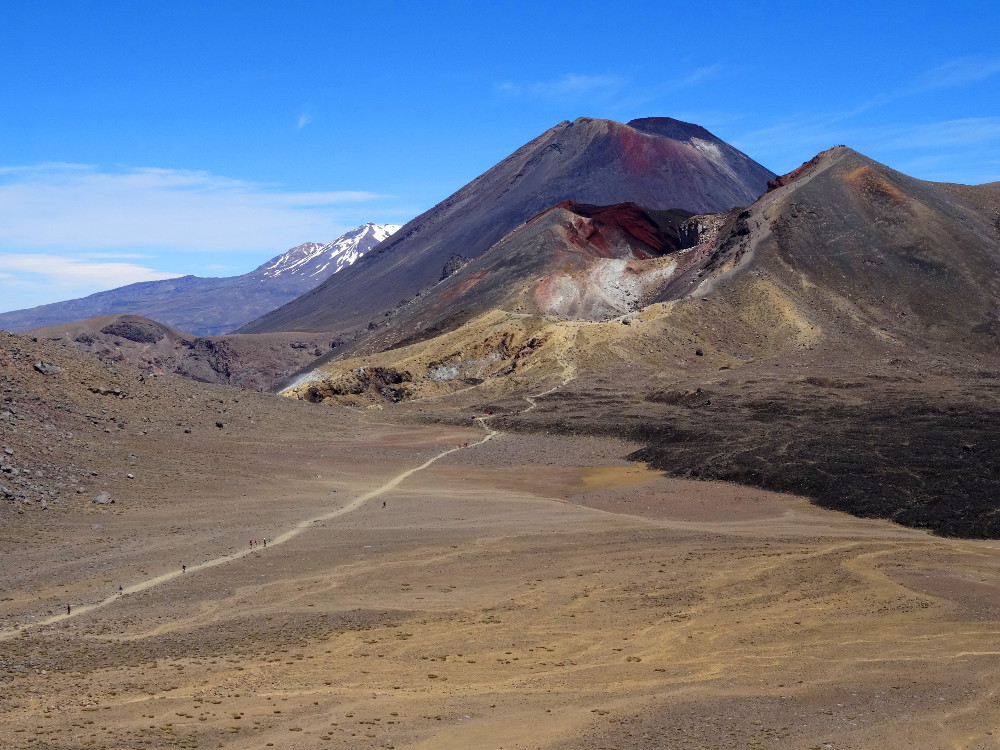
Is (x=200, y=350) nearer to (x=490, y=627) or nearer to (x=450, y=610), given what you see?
(x=450, y=610)

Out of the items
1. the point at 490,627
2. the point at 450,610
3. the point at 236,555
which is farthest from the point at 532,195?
the point at 490,627

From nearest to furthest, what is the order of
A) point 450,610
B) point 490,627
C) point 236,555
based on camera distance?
point 490,627 < point 450,610 < point 236,555

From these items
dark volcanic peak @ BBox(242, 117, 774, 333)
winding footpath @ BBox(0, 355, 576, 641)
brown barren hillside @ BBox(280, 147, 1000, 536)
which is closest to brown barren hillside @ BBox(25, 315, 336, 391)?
dark volcanic peak @ BBox(242, 117, 774, 333)

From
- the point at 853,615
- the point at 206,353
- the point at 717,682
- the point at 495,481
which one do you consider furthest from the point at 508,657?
the point at 206,353

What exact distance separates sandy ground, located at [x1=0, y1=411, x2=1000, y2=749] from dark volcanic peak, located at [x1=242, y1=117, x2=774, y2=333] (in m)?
113

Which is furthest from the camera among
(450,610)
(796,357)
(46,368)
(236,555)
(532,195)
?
(532,195)

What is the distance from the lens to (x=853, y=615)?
21672mm

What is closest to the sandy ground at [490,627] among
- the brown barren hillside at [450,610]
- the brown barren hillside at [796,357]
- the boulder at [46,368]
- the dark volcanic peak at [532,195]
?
the brown barren hillside at [450,610]

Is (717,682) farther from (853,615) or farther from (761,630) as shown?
(853,615)

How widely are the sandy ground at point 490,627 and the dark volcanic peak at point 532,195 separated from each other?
372 ft

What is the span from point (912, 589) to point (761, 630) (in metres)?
5.30

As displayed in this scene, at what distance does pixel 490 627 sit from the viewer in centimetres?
2119

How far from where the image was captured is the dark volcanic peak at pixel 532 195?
154 m

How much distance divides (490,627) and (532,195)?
145488 millimetres
